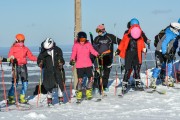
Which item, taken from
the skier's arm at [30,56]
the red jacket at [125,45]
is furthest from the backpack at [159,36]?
the skier's arm at [30,56]

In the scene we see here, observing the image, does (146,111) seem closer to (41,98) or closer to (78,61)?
(78,61)

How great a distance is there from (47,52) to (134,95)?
2739 millimetres

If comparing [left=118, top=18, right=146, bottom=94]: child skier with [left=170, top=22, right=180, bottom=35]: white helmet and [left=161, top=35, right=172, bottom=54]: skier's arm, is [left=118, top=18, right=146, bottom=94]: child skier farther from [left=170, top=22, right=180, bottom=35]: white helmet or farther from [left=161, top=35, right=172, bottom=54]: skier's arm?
[left=170, top=22, right=180, bottom=35]: white helmet

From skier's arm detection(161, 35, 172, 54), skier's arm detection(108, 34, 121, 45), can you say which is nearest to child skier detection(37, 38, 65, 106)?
skier's arm detection(108, 34, 121, 45)

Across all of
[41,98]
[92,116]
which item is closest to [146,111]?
[92,116]

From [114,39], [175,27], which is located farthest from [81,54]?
[175,27]

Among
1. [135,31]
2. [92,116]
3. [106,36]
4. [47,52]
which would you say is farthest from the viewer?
[106,36]

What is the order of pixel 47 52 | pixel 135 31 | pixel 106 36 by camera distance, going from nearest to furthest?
pixel 47 52
pixel 135 31
pixel 106 36

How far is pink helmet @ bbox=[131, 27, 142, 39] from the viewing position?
10.2 m

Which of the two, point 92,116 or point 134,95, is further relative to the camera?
point 134,95

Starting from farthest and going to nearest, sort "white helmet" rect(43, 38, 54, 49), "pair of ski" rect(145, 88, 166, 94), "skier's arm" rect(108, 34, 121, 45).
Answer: "skier's arm" rect(108, 34, 121, 45) < "pair of ski" rect(145, 88, 166, 94) < "white helmet" rect(43, 38, 54, 49)

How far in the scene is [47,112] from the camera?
322 inches

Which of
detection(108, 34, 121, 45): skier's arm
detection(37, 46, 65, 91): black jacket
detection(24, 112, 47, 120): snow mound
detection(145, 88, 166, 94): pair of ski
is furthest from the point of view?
detection(108, 34, 121, 45): skier's arm

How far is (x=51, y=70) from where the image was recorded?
962cm
